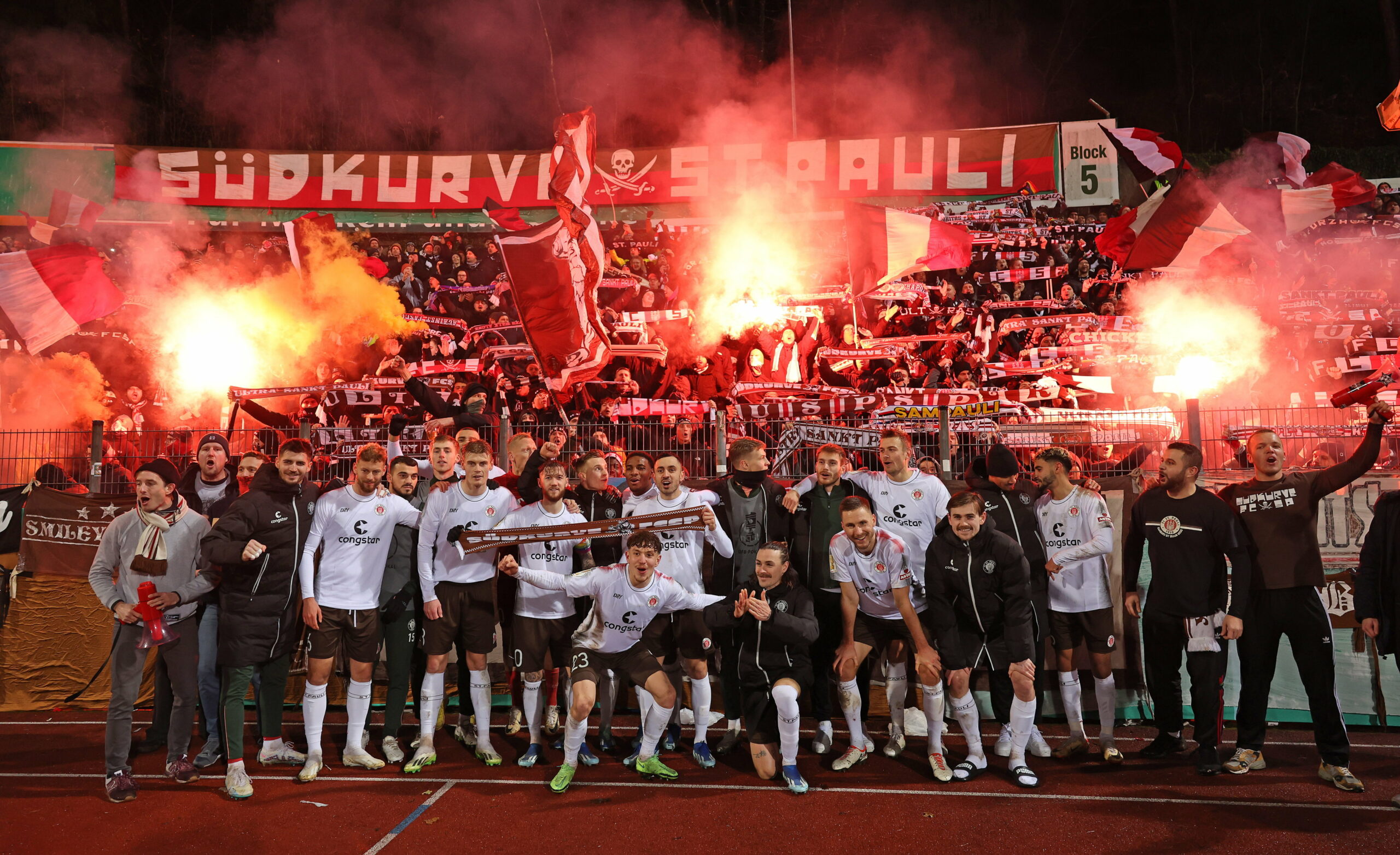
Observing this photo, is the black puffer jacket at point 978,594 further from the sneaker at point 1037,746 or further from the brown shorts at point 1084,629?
the sneaker at point 1037,746

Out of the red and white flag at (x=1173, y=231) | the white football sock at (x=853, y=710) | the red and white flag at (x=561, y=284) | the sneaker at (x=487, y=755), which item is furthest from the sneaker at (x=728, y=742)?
the red and white flag at (x=1173, y=231)

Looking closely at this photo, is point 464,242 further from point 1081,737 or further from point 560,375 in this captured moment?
point 1081,737

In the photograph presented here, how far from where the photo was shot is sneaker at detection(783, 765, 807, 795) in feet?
19.2

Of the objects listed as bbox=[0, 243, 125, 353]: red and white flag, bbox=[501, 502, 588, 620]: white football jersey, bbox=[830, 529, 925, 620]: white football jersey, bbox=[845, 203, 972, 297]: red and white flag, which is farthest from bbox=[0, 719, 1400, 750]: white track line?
bbox=[845, 203, 972, 297]: red and white flag

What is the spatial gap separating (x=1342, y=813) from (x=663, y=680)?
422 cm

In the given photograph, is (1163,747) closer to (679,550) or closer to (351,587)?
(679,550)

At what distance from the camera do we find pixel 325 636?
6395 mm

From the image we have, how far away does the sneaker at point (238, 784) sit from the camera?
5.83 metres

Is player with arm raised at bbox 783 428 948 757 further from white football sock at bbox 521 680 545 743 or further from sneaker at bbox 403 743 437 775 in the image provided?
sneaker at bbox 403 743 437 775

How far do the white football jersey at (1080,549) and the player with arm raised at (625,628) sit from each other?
8.55 ft

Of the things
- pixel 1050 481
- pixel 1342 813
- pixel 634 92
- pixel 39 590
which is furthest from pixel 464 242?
pixel 1342 813

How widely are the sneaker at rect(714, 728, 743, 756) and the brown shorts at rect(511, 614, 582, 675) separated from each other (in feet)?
4.40

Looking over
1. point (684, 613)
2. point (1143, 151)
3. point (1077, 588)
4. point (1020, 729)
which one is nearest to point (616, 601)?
point (684, 613)

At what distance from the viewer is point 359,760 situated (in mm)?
6410
